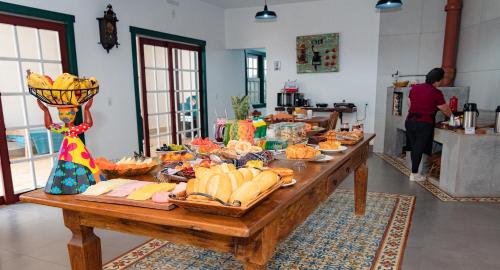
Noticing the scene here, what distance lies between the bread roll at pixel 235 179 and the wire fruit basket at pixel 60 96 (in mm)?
922

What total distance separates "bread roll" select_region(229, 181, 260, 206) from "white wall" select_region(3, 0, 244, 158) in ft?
15.2

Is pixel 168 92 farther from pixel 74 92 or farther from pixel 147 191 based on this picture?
pixel 147 191

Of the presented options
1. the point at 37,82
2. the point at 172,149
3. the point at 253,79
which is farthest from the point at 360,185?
the point at 253,79

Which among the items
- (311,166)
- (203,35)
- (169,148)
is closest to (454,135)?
(311,166)

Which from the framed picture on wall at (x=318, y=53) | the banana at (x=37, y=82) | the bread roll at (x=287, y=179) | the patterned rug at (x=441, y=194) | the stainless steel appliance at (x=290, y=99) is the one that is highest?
the framed picture on wall at (x=318, y=53)

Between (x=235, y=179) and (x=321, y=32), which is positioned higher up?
(x=321, y=32)

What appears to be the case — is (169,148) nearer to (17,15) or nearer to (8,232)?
(8,232)

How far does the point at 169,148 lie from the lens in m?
2.57

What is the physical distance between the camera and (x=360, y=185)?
3748 millimetres

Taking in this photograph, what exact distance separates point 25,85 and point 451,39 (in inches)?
281

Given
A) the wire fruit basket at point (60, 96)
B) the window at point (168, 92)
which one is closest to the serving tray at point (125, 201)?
the wire fruit basket at point (60, 96)

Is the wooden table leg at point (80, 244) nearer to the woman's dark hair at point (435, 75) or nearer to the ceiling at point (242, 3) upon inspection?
the woman's dark hair at point (435, 75)

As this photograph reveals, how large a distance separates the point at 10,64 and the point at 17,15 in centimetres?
65

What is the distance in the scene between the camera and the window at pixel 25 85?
14.6ft
